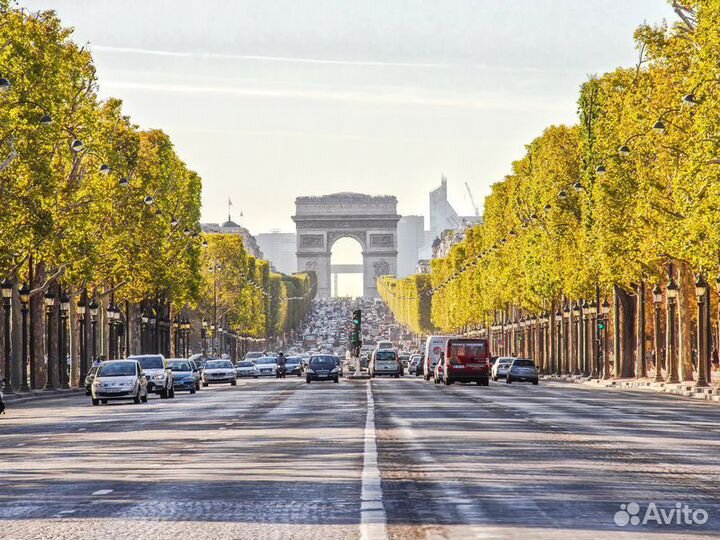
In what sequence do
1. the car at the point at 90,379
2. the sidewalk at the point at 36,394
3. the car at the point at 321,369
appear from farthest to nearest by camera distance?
1. the car at the point at 321,369
2. the car at the point at 90,379
3. the sidewalk at the point at 36,394

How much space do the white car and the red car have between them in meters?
14.7

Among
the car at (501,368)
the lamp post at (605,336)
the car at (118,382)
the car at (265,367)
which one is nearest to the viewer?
the car at (118,382)

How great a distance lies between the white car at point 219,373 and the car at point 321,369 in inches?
185

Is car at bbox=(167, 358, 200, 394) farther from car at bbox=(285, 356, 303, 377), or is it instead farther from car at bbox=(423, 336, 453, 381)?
car at bbox=(285, 356, 303, 377)

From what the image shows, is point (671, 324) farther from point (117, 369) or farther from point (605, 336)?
point (117, 369)

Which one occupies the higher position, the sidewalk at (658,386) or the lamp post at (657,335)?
the lamp post at (657,335)

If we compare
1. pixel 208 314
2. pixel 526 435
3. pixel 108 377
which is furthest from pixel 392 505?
pixel 208 314

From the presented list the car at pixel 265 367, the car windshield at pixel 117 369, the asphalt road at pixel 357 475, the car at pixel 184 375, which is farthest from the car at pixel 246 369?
the asphalt road at pixel 357 475

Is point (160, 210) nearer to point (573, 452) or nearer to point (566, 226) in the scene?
point (566, 226)

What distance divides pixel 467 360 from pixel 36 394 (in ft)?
72.6

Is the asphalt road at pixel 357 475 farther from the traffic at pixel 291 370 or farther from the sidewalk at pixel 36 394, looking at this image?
the sidewalk at pixel 36 394

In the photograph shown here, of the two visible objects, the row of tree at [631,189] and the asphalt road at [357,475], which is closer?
the asphalt road at [357,475]

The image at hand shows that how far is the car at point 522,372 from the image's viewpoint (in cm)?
9019
